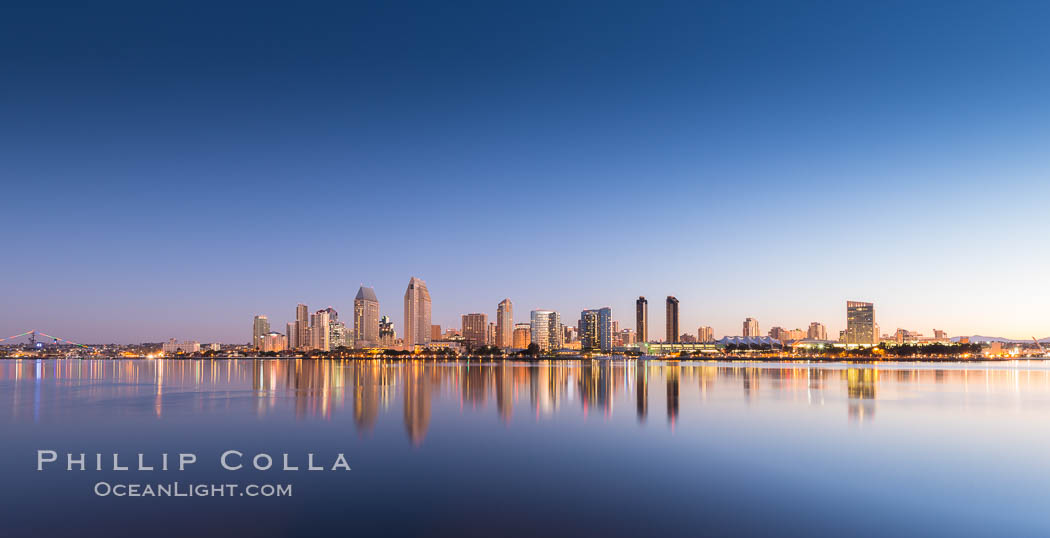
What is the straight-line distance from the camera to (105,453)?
19859mm

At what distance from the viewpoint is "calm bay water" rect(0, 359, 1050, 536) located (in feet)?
41.2

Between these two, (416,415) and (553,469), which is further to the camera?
(416,415)

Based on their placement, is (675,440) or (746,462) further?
(675,440)

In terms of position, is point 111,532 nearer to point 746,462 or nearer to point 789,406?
point 746,462

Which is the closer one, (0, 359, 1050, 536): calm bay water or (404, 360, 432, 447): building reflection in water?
(0, 359, 1050, 536): calm bay water

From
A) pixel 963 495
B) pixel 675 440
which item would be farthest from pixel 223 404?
pixel 963 495

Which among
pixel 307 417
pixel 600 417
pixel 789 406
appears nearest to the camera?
pixel 307 417

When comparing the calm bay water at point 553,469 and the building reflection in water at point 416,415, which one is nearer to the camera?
the calm bay water at point 553,469

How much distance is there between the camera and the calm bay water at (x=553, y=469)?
12.6 meters

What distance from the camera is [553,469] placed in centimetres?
1788

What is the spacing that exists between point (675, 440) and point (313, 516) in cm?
1465

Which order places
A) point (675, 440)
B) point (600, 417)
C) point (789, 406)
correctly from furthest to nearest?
point (789, 406)
point (600, 417)
point (675, 440)

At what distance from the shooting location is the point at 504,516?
13.0m

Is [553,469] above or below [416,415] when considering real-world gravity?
above
